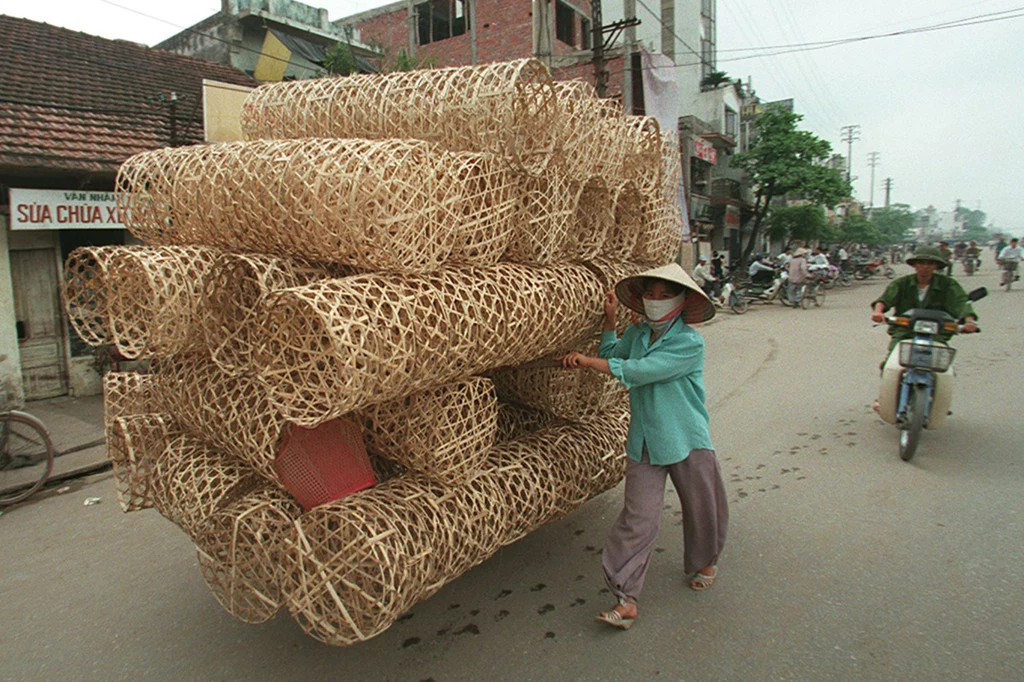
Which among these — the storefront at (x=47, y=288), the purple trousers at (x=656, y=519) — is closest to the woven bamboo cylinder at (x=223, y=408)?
the purple trousers at (x=656, y=519)

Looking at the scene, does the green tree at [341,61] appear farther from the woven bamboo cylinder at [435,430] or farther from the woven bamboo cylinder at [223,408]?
the woven bamboo cylinder at [435,430]

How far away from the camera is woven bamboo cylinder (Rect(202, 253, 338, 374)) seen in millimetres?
2096

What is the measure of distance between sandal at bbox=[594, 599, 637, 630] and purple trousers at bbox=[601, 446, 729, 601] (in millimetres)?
59

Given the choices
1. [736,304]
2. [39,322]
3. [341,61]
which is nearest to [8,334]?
[39,322]

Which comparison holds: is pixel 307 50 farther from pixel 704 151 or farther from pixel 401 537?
pixel 401 537

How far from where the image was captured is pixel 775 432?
536cm

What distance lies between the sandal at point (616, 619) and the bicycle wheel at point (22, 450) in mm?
4326

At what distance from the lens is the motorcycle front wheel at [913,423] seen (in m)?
4.48

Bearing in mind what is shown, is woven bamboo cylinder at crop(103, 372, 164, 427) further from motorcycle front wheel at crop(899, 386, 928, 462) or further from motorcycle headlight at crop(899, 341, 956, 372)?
motorcycle headlight at crop(899, 341, 956, 372)

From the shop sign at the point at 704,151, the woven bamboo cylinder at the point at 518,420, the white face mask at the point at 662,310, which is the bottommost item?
the woven bamboo cylinder at the point at 518,420

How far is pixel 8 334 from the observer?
23.8 ft

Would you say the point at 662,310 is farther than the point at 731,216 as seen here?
No

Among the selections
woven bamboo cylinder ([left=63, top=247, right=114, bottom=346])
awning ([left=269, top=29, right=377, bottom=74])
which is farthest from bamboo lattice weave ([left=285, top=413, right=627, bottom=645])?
awning ([left=269, top=29, right=377, bottom=74])

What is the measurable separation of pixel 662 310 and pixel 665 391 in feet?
1.07
